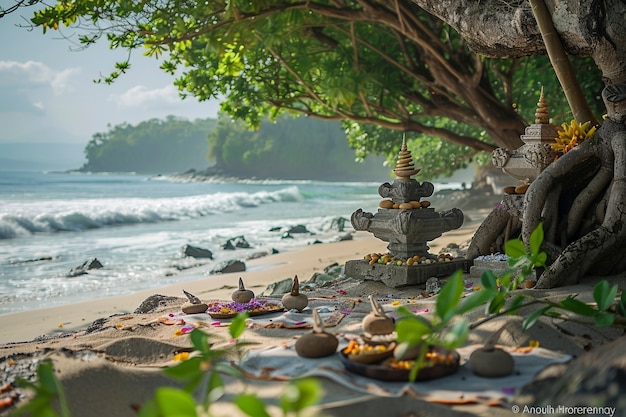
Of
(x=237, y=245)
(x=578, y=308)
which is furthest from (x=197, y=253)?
(x=578, y=308)

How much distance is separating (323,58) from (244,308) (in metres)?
8.22

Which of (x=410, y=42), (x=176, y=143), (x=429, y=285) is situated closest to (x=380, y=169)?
(x=176, y=143)

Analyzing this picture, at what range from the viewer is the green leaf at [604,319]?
395 cm

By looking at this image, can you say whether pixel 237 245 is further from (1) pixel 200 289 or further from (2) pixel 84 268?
(1) pixel 200 289

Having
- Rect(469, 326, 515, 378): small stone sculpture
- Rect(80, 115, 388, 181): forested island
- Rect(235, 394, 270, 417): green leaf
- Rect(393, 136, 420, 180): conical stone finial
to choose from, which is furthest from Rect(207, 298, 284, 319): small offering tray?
Rect(80, 115, 388, 181): forested island

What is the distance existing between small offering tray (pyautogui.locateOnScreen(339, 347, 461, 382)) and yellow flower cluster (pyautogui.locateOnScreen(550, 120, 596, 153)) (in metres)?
3.87

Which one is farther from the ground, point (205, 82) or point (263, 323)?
point (205, 82)

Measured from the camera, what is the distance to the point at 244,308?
6.63 meters

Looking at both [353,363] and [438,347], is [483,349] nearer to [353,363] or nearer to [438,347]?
[438,347]

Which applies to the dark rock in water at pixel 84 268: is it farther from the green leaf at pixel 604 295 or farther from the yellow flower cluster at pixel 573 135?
the green leaf at pixel 604 295

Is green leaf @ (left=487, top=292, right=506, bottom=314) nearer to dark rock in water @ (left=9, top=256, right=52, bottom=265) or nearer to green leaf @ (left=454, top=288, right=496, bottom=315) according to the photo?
green leaf @ (left=454, top=288, right=496, bottom=315)

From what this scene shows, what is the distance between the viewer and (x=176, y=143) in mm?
96812

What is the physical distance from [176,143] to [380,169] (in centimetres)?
2741

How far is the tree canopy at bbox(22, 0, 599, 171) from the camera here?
10.3 meters
